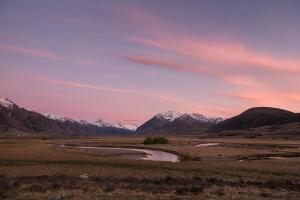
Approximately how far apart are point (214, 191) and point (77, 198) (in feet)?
31.2

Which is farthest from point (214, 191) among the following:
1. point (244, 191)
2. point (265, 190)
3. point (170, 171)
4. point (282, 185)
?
point (170, 171)

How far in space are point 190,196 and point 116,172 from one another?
17.0 m

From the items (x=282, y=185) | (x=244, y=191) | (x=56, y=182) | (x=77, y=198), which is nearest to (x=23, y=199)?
(x=77, y=198)

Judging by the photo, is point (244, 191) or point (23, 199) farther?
point (244, 191)

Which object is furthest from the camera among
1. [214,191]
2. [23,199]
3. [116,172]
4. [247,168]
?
[247,168]

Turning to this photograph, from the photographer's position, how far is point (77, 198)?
81.9ft

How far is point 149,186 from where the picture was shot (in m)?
31.3

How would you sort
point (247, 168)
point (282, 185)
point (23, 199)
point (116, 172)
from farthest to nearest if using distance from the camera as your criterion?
point (247, 168) < point (116, 172) < point (282, 185) < point (23, 199)

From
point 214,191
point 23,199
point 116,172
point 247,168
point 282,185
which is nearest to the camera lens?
point 23,199

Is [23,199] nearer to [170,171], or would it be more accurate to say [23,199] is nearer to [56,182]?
[56,182]

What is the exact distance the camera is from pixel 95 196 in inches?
1032

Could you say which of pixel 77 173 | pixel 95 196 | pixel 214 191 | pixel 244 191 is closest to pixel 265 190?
pixel 244 191

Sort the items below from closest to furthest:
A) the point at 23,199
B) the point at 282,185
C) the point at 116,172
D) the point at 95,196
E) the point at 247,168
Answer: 1. the point at 23,199
2. the point at 95,196
3. the point at 282,185
4. the point at 116,172
5. the point at 247,168

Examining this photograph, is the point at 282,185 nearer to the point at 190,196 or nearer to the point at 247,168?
the point at 190,196
